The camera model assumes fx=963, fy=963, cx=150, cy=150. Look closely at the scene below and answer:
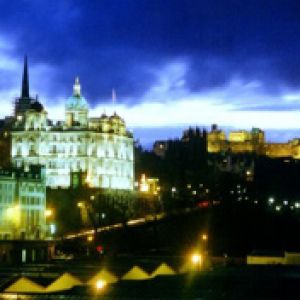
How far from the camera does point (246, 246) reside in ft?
284

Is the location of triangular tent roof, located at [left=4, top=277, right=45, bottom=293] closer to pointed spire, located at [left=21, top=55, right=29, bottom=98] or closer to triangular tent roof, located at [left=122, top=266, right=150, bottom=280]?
triangular tent roof, located at [left=122, top=266, right=150, bottom=280]

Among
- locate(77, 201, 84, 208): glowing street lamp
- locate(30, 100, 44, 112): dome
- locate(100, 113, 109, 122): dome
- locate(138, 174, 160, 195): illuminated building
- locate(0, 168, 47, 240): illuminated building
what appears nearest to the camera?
locate(0, 168, 47, 240): illuminated building

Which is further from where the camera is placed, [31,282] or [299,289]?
[31,282]

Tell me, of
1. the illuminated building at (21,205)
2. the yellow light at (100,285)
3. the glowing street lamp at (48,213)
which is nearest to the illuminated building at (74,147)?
the glowing street lamp at (48,213)

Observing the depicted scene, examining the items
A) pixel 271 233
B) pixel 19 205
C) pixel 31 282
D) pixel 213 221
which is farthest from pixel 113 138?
pixel 31 282

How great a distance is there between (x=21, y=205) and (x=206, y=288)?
42.5 metres

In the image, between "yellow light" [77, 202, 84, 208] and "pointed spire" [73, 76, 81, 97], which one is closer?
"yellow light" [77, 202, 84, 208]

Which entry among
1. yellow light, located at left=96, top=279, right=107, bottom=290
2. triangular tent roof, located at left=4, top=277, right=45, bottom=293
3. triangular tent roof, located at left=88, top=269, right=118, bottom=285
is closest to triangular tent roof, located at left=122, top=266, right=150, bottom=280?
triangular tent roof, located at left=88, top=269, right=118, bottom=285

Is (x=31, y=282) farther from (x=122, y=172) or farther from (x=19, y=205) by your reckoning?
(x=122, y=172)

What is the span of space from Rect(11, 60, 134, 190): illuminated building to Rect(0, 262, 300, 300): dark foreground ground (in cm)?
7631

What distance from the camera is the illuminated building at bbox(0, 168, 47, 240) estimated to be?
243ft

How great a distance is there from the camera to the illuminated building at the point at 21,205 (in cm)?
7420

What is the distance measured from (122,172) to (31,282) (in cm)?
8277

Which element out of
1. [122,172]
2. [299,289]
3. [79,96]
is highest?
[79,96]
